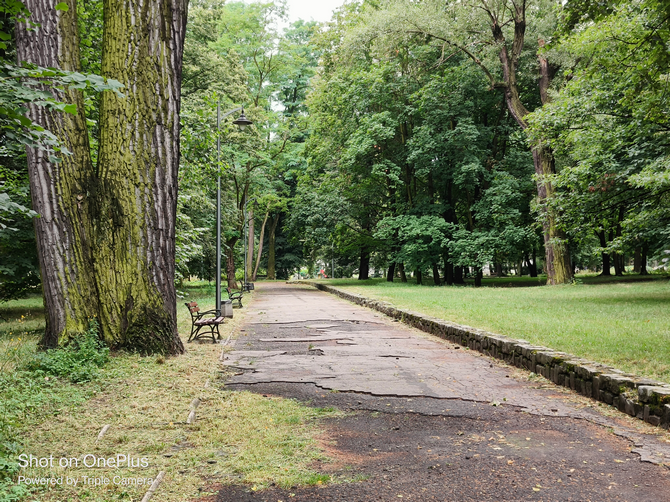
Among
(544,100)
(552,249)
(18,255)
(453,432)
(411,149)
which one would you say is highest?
(544,100)

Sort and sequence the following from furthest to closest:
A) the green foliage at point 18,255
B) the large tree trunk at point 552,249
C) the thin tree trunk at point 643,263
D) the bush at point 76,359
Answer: the thin tree trunk at point 643,263, the large tree trunk at point 552,249, the green foliage at point 18,255, the bush at point 76,359

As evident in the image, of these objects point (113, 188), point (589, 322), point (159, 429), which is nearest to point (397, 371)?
point (159, 429)

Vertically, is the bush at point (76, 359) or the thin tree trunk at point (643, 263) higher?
the thin tree trunk at point (643, 263)

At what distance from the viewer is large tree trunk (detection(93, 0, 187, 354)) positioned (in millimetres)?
7684

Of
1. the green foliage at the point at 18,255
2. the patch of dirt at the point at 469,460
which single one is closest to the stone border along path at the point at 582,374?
the patch of dirt at the point at 469,460

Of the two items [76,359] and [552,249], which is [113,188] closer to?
[76,359]

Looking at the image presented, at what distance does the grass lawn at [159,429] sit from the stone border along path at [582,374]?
315 cm

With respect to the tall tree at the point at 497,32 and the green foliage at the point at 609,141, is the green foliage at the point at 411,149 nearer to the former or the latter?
the tall tree at the point at 497,32

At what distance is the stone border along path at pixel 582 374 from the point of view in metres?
5.15

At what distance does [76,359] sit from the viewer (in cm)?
700

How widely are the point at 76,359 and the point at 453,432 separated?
514 centimetres

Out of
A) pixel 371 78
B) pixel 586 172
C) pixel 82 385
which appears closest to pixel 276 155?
pixel 371 78

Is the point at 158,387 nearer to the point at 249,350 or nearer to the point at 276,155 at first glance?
the point at 249,350

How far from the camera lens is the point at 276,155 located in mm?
36062
